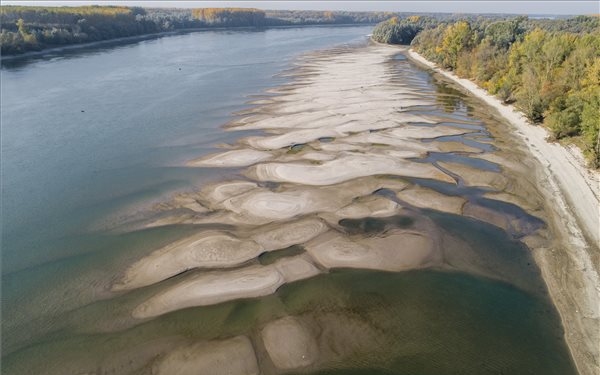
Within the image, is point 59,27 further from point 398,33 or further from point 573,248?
point 573,248

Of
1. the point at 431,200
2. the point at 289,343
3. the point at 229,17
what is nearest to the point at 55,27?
the point at 229,17

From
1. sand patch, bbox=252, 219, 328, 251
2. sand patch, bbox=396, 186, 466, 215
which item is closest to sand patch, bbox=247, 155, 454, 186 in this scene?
sand patch, bbox=396, 186, 466, 215

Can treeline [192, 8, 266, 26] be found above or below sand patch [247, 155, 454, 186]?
above

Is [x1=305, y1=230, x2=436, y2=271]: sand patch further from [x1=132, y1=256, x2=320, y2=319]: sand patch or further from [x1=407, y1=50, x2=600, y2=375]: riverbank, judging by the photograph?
[x1=407, y1=50, x2=600, y2=375]: riverbank

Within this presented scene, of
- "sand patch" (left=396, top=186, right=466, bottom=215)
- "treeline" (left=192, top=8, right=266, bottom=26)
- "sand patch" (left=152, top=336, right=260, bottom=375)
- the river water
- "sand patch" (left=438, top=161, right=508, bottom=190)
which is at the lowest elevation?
"sand patch" (left=152, top=336, right=260, bottom=375)

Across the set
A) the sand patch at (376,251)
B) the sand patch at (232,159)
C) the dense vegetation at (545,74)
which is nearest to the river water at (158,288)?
the sand patch at (376,251)

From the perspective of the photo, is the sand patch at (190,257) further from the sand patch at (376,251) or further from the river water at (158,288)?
the sand patch at (376,251)

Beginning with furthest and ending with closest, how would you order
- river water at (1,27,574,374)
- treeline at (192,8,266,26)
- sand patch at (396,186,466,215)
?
treeline at (192,8,266,26), sand patch at (396,186,466,215), river water at (1,27,574,374)
